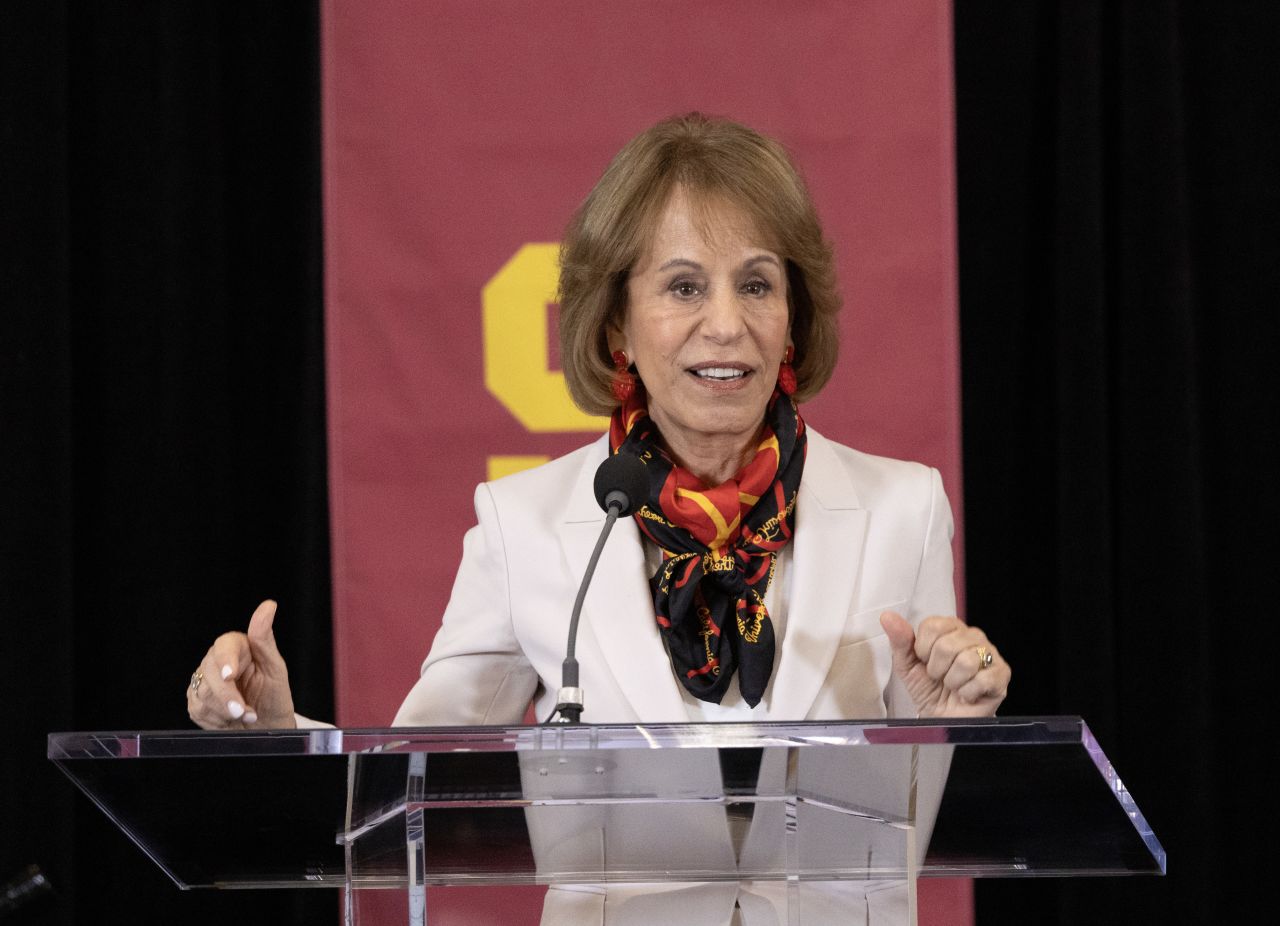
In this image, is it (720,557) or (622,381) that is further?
(622,381)

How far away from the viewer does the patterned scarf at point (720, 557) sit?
6.69ft

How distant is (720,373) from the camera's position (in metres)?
2.16

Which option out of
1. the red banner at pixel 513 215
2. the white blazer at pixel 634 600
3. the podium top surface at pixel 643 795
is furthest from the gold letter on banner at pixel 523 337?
the podium top surface at pixel 643 795

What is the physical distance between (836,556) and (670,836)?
0.80 m

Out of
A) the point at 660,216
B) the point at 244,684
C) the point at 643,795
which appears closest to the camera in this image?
the point at 643,795

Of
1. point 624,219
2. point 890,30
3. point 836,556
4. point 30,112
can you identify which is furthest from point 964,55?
point 30,112

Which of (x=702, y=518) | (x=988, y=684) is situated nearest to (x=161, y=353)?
(x=702, y=518)

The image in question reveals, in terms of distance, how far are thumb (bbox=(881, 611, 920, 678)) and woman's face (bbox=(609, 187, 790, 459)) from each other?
1.77 ft

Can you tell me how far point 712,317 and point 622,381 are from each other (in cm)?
24

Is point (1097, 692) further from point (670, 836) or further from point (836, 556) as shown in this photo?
point (670, 836)

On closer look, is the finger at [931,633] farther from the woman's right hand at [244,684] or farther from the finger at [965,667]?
the woman's right hand at [244,684]

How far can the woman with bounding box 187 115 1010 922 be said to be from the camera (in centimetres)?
206

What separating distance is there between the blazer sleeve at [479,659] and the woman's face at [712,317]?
0.34 m

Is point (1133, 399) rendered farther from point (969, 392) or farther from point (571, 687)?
point (571, 687)
